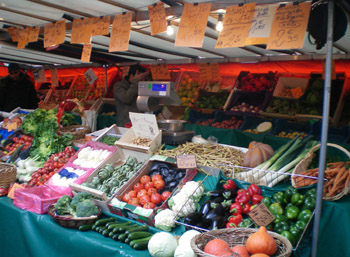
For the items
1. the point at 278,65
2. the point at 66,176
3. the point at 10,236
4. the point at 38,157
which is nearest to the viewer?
the point at 10,236

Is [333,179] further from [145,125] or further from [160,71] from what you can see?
[160,71]

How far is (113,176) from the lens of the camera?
3.19 m

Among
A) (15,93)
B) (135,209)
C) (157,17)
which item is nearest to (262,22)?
(157,17)

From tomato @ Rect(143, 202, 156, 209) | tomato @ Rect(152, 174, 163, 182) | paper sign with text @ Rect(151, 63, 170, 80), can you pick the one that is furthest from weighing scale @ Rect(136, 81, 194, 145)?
paper sign with text @ Rect(151, 63, 170, 80)

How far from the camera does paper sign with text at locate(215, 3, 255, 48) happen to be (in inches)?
90.9

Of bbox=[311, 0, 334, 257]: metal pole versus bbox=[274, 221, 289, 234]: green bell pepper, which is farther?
bbox=[274, 221, 289, 234]: green bell pepper

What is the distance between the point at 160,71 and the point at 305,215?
5637 millimetres

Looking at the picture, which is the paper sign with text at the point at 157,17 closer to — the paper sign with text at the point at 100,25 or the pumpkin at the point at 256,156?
the paper sign with text at the point at 100,25

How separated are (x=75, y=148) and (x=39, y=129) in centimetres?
64

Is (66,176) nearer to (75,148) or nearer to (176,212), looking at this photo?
(75,148)

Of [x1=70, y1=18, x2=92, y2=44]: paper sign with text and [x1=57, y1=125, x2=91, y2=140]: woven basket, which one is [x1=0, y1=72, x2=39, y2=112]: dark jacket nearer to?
[x1=57, y1=125, x2=91, y2=140]: woven basket

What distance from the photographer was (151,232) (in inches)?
96.0

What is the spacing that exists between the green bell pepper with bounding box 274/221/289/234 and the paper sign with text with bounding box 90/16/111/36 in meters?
2.58

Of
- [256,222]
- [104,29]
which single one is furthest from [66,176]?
[256,222]
